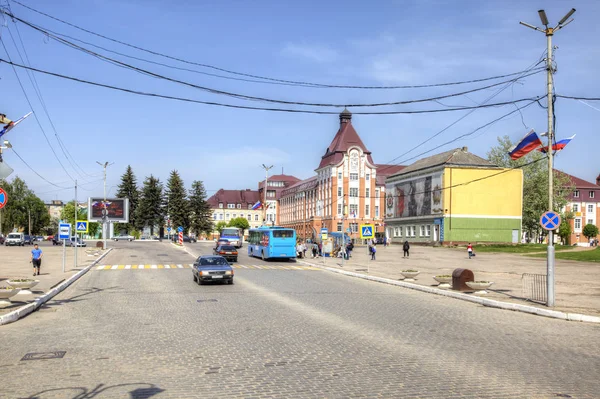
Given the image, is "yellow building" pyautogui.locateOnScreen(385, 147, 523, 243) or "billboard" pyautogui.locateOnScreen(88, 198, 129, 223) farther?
"billboard" pyautogui.locateOnScreen(88, 198, 129, 223)

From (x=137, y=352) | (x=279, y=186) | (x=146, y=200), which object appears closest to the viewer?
(x=137, y=352)

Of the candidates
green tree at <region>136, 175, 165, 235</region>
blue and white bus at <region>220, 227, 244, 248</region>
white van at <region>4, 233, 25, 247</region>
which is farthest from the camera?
green tree at <region>136, 175, 165, 235</region>

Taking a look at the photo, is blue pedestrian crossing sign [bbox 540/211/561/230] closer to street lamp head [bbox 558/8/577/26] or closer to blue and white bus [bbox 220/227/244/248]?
street lamp head [bbox 558/8/577/26]

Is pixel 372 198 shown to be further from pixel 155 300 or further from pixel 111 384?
pixel 111 384

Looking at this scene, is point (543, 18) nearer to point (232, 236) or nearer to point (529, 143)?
point (529, 143)

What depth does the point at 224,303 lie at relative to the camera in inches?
719

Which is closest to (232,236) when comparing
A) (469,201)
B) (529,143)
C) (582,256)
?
(469,201)

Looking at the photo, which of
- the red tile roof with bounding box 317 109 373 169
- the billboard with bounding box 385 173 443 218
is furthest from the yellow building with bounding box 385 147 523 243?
the red tile roof with bounding box 317 109 373 169

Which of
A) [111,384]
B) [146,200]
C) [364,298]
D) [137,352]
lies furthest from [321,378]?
[146,200]

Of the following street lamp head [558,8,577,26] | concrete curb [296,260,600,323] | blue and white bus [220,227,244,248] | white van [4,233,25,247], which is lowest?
white van [4,233,25,247]

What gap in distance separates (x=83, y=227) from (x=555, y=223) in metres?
29.5

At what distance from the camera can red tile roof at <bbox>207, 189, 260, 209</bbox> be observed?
15675cm

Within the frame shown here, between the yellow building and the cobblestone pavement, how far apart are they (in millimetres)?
54917

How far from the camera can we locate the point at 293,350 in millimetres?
10469
